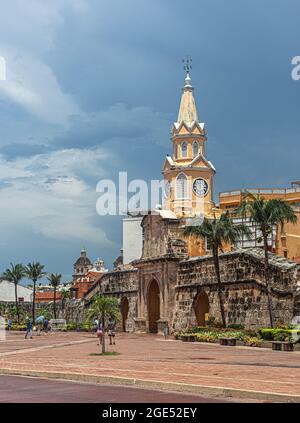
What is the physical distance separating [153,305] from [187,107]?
1840 cm

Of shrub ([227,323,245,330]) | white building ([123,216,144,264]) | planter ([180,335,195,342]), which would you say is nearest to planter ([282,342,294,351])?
planter ([180,335,195,342])

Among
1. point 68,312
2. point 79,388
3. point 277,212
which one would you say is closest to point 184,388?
point 79,388

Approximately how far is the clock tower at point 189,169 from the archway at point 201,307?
12651mm

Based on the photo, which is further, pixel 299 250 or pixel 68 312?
pixel 68 312

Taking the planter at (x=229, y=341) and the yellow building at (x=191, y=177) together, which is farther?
the yellow building at (x=191, y=177)

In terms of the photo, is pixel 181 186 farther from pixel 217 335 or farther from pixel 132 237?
pixel 217 335

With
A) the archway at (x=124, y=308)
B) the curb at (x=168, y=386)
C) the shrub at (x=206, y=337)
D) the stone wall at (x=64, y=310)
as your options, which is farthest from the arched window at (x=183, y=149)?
the curb at (x=168, y=386)

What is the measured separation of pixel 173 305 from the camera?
1860 inches

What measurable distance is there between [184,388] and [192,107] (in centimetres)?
4629

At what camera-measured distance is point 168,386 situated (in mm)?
15492

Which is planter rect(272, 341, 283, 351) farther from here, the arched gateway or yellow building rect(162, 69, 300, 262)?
the arched gateway

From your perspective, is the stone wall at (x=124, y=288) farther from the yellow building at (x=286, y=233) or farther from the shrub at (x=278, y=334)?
the shrub at (x=278, y=334)

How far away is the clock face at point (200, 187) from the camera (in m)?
58.4

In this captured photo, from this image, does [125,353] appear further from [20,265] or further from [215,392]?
[20,265]
